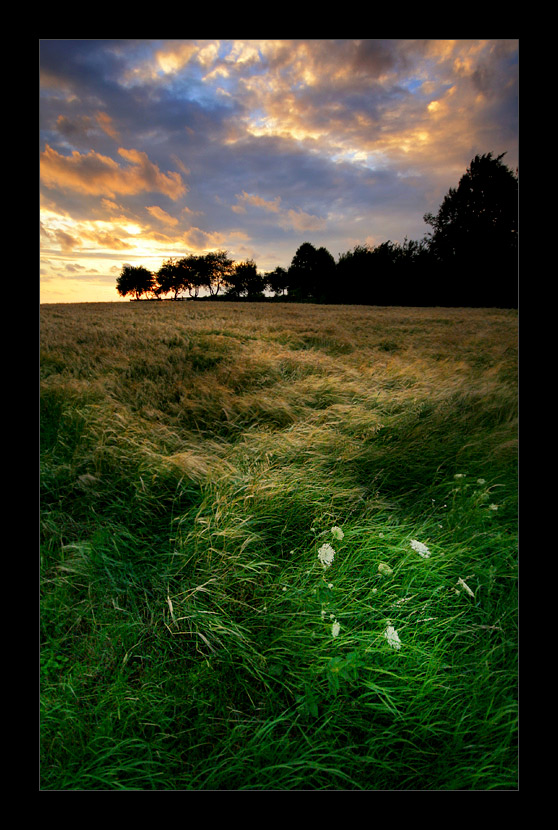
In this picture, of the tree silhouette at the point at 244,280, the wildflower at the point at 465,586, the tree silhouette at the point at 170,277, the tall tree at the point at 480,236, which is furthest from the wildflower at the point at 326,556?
the tree silhouette at the point at 244,280

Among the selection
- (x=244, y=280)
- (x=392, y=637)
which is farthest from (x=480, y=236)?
(x=392, y=637)

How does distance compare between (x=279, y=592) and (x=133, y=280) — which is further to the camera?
(x=133, y=280)

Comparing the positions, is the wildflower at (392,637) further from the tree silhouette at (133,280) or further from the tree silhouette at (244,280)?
the tree silhouette at (244,280)

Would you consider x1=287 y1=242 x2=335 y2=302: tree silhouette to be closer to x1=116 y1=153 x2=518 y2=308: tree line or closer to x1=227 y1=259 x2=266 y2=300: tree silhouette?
x1=116 y1=153 x2=518 y2=308: tree line

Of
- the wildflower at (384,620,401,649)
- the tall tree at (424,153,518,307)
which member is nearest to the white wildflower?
the wildflower at (384,620,401,649)

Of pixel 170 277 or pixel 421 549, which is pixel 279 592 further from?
pixel 170 277

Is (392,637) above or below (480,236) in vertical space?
below
